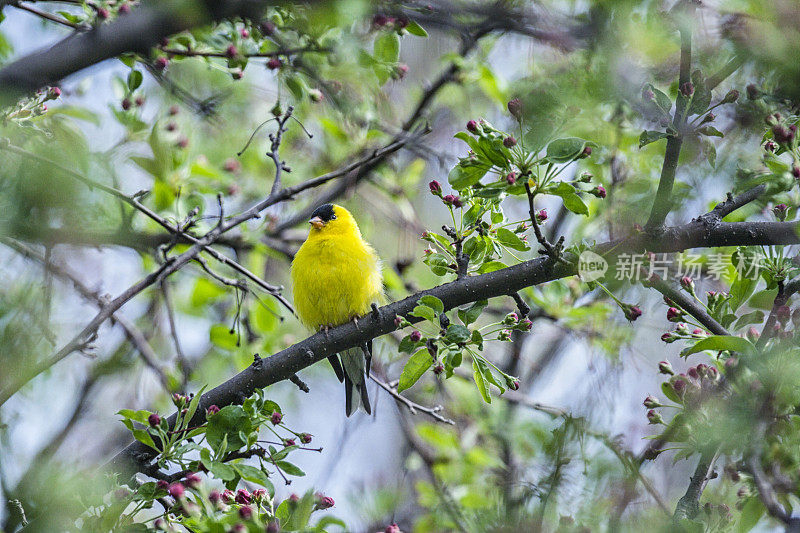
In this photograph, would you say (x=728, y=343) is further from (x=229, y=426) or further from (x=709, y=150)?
(x=229, y=426)

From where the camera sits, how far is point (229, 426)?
309cm

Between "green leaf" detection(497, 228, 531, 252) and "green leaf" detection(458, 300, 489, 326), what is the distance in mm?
283

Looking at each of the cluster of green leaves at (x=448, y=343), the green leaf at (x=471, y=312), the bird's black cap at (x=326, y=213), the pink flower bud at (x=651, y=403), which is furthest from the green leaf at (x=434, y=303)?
the bird's black cap at (x=326, y=213)

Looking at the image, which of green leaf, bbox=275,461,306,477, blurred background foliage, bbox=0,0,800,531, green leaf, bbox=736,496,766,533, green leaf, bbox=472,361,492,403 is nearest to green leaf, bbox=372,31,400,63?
blurred background foliage, bbox=0,0,800,531

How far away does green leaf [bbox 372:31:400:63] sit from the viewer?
13.8 ft

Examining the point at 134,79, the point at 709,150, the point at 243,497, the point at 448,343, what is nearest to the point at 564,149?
the point at 709,150

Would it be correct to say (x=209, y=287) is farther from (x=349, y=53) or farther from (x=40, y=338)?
(x=349, y=53)

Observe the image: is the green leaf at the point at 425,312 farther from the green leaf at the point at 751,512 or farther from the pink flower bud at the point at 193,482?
the green leaf at the point at 751,512

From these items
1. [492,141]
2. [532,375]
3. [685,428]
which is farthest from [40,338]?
[532,375]

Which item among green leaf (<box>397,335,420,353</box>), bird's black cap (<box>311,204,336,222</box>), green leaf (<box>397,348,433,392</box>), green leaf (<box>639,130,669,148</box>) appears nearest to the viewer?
green leaf (<box>639,130,669,148</box>)

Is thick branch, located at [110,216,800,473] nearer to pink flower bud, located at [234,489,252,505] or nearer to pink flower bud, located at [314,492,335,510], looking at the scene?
pink flower bud, located at [234,489,252,505]

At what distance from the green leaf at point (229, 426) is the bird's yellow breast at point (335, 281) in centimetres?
231

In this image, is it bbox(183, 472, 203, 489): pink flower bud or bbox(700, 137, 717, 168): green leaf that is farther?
bbox(700, 137, 717, 168): green leaf

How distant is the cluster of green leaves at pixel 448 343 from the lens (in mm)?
3174
